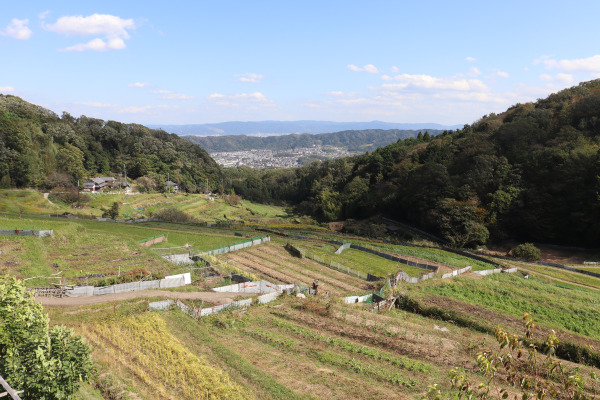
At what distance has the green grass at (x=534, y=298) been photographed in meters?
26.7

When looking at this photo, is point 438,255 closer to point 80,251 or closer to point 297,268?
point 297,268

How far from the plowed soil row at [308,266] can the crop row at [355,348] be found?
431 inches

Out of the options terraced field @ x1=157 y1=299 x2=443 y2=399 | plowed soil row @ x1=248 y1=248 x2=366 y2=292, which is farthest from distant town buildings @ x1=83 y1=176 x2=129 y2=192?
terraced field @ x1=157 y1=299 x2=443 y2=399

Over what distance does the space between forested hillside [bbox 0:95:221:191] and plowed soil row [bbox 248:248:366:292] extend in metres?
55.5

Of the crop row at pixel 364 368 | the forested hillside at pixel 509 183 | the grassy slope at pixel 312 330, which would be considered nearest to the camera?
the grassy slope at pixel 312 330

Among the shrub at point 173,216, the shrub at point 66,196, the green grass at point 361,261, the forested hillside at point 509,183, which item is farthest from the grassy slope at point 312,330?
the shrub at point 66,196

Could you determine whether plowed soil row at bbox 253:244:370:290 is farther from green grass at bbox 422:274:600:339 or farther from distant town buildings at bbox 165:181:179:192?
distant town buildings at bbox 165:181:179:192

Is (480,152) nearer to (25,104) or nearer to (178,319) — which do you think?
(178,319)

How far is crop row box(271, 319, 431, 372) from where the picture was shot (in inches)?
713

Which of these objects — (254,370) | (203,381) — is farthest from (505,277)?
(203,381)

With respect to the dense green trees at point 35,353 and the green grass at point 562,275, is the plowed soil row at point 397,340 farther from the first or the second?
the green grass at point 562,275

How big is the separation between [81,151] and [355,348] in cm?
9892

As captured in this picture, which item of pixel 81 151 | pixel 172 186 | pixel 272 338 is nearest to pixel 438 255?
pixel 272 338

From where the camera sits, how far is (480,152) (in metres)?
65.6
